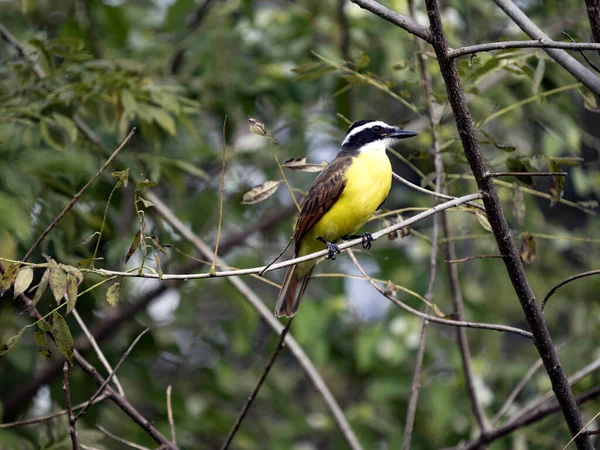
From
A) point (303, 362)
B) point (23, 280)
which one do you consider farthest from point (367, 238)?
point (23, 280)

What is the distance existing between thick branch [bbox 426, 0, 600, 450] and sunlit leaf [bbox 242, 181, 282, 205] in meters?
0.78

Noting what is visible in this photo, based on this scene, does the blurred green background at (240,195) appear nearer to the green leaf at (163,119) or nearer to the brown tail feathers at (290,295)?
the green leaf at (163,119)

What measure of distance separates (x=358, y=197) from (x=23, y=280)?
194cm

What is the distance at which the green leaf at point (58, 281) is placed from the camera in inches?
78.9

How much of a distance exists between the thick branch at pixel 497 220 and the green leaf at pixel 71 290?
1132mm

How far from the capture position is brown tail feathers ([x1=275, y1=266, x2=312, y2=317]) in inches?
135

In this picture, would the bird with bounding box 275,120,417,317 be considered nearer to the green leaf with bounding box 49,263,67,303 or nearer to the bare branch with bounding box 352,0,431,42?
the bare branch with bounding box 352,0,431,42

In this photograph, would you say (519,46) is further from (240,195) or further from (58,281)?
(240,195)

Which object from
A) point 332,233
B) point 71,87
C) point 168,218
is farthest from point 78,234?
point 332,233

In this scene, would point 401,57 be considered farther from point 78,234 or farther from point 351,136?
point 78,234

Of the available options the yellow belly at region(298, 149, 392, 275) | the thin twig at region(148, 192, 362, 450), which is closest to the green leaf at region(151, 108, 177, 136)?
the thin twig at region(148, 192, 362, 450)

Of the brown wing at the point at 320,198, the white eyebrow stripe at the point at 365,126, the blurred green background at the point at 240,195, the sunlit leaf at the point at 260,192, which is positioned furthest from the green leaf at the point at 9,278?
the white eyebrow stripe at the point at 365,126

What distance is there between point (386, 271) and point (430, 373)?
848mm

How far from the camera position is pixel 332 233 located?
3.88 meters
